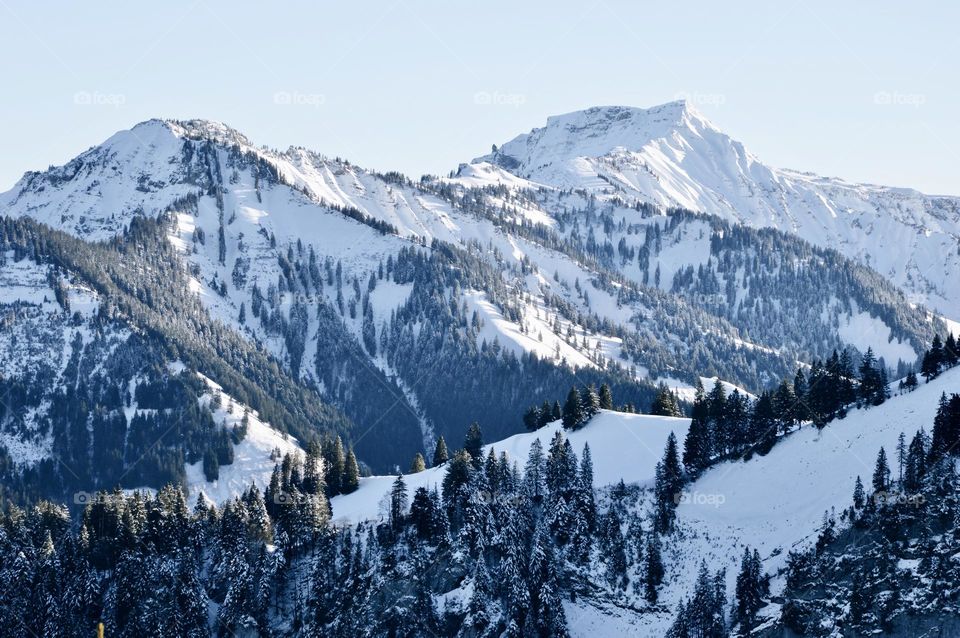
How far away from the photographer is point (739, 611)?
119m

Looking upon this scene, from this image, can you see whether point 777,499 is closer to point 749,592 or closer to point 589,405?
point 749,592

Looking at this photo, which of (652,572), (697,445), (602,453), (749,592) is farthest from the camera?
(602,453)

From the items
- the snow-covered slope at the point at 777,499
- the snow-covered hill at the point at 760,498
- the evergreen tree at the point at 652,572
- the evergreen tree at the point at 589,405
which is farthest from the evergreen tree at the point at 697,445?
the evergreen tree at the point at 589,405

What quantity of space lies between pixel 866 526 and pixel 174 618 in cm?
7891

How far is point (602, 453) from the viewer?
16062cm

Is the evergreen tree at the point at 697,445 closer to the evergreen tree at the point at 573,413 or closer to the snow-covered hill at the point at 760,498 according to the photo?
the snow-covered hill at the point at 760,498

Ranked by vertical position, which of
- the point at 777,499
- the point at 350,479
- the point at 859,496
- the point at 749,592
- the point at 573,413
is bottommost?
the point at 749,592

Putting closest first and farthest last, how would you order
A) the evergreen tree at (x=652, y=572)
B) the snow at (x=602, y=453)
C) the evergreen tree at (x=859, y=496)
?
the evergreen tree at (x=859, y=496) < the evergreen tree at (x=652, y=572) < the snow at (x=602, y=453)

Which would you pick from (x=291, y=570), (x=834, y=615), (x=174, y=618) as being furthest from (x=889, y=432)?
(x=174, y=618)

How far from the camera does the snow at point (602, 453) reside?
154250mm

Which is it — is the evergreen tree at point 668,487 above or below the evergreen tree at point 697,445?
below

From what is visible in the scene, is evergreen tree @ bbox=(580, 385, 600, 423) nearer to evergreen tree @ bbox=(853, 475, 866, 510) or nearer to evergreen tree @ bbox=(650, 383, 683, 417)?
evergreen tree @ bbox=(650, 383, 683, 417)

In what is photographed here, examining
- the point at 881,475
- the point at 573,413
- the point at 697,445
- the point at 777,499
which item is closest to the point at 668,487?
the point at 697,445

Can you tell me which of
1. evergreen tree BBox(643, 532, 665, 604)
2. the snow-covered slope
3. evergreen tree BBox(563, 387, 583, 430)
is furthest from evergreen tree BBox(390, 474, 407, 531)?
evergreen tree BBox(643, 532, 665, 604)
